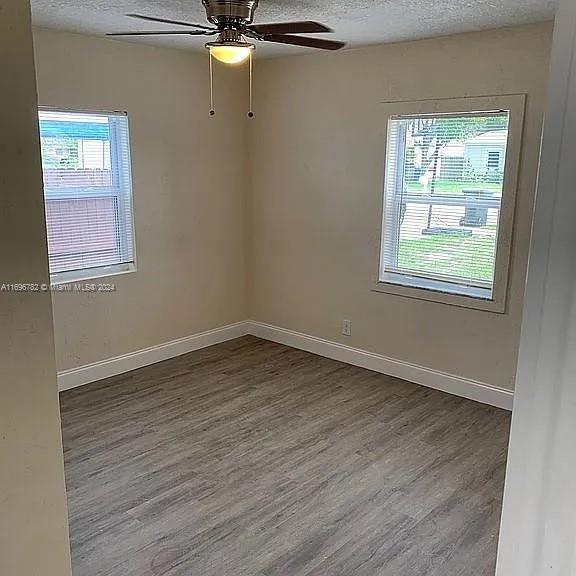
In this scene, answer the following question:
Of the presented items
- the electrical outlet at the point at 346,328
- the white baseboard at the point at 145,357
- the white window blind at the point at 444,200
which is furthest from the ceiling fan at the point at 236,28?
the white baseboard at the point at 145,357

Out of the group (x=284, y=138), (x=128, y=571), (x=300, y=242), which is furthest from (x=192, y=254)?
(x=128, y=571)

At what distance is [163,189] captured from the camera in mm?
4512

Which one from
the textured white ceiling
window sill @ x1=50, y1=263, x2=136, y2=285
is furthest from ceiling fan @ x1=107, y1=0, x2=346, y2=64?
window sill @ x1=50, y1=263, x2=136, y2=285

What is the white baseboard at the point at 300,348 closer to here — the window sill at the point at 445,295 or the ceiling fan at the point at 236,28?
the window sill at the point at 445,295

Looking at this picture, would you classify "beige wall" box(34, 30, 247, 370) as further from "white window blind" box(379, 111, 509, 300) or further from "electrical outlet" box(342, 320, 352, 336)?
"white window blind" box(379, 111, 509, 300)

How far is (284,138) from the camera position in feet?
15.8

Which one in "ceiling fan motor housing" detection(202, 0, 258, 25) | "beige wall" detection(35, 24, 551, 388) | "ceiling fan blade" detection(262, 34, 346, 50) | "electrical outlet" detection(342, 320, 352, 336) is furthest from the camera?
"electrical outlet" detection(342, 320, 352, 336)

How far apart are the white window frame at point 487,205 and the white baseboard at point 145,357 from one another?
62.1 inches

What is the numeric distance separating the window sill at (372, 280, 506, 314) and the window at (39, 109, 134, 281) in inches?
79.6

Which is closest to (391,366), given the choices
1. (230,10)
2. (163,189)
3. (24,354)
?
(163,189)

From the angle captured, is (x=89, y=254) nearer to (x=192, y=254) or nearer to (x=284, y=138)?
(x=192, y=254)

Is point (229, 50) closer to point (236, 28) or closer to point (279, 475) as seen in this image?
point (236, 28)

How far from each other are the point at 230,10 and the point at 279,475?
7.71 feet

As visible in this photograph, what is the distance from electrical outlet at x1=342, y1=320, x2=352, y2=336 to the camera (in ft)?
15.4
